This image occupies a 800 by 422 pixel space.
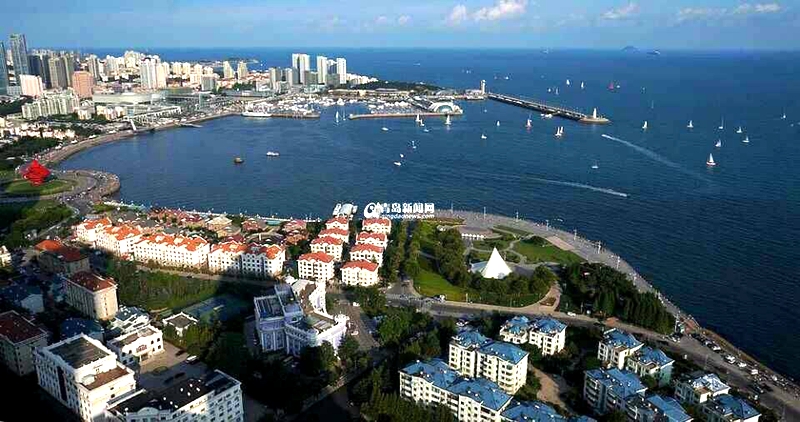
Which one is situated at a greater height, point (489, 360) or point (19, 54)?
point (19, 54)

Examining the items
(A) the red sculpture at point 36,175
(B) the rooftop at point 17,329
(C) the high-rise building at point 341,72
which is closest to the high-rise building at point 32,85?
(C) the high-rise building at point 341,72

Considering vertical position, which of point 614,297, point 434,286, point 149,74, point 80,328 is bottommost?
point 434,286

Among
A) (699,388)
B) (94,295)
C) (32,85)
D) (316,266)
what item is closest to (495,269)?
(316,266)

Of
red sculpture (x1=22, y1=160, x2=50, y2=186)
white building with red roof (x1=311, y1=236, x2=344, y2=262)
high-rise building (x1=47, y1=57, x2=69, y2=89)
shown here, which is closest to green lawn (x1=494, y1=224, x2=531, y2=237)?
white building with red roof (x1=311, y1=236, x2=344, y2=262)

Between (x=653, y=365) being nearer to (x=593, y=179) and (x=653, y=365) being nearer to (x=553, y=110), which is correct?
(x=593, y=179)

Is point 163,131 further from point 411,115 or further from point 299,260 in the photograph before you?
point 299,260

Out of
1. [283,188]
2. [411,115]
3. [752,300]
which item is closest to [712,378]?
[752,300]
